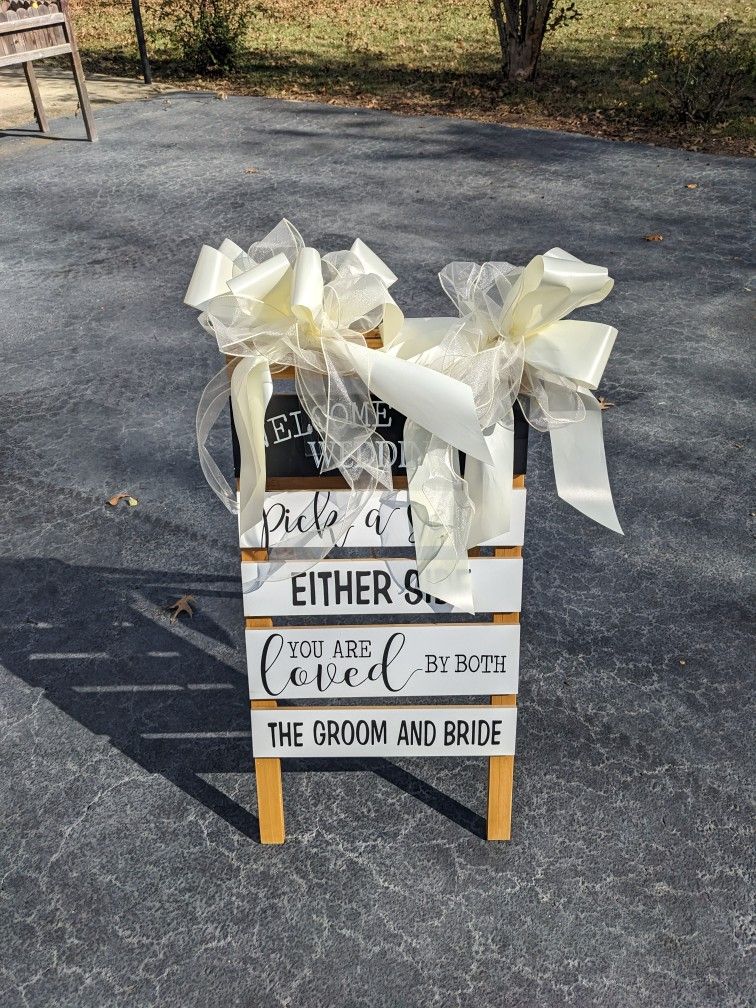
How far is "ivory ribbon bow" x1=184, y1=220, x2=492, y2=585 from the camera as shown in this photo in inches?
84.2

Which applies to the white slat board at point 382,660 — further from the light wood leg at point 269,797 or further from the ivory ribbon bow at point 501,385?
the ivory ribbon bow at point 501,385

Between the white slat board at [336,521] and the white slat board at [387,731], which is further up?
the white slat board at [336,521]

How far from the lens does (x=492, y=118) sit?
393 inches

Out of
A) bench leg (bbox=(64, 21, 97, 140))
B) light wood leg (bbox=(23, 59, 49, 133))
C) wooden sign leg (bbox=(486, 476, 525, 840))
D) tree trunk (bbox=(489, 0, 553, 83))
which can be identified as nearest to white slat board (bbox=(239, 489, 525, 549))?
wooden sign leg (bbox=(486, 476, 525, 840))

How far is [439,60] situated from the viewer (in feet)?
41.1

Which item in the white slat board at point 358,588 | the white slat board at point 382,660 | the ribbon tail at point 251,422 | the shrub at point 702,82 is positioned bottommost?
the shrub at point 702,82

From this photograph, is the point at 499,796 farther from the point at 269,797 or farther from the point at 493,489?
the point at 493,489

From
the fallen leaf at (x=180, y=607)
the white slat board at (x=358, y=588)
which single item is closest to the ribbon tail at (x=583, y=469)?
the white slat board at (x=358, y=588)

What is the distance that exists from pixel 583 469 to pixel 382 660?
2.42 feet

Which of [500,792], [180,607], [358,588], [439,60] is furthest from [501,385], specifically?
[439,60]

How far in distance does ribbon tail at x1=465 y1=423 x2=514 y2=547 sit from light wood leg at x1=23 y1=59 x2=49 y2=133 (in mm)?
8183

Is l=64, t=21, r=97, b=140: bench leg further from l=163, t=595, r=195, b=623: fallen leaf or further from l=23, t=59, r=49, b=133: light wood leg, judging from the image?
l=163, t=595, r=195, b=623: fallen leaf

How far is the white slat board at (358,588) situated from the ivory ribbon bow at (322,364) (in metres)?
0.26

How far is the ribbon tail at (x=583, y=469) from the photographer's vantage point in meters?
2.40
